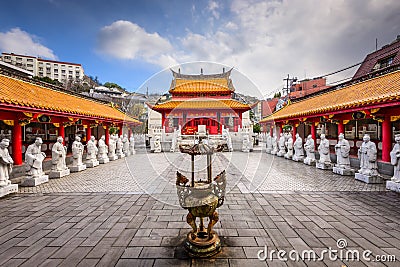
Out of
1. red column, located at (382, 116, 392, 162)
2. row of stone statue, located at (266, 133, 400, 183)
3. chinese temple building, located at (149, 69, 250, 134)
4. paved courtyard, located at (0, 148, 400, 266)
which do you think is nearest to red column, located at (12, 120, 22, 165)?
paved courtyard, located at (0, 148, 400, 266)

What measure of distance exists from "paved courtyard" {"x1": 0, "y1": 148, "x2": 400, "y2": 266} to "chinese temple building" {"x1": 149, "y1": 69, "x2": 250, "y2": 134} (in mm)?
15288

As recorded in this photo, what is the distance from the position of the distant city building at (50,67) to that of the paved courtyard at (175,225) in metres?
63.9

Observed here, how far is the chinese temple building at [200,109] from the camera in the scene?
22.0 m

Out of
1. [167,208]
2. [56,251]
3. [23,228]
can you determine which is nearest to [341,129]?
[167,208]

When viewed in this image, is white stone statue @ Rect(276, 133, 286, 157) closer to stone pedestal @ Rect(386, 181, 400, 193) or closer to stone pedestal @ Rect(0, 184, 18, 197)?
stone pedestal @ Rect(386, 181, 400, 193)

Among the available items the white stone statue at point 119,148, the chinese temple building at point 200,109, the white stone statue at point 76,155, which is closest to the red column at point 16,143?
the white stone statue at point 76,155

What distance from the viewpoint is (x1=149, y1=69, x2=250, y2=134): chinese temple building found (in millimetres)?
22047

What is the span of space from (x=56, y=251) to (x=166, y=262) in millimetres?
1900

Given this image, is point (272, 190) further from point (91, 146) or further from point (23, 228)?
point (91, 146)

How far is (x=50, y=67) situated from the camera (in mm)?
63094

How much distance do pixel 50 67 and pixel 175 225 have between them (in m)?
79.2

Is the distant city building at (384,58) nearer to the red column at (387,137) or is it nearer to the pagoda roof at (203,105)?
the pagoda roof at (203,105)

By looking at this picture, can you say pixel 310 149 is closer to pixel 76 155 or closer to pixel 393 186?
pixel 393 186

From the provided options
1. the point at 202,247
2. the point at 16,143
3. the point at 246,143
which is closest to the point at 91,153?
the point at 16,143
